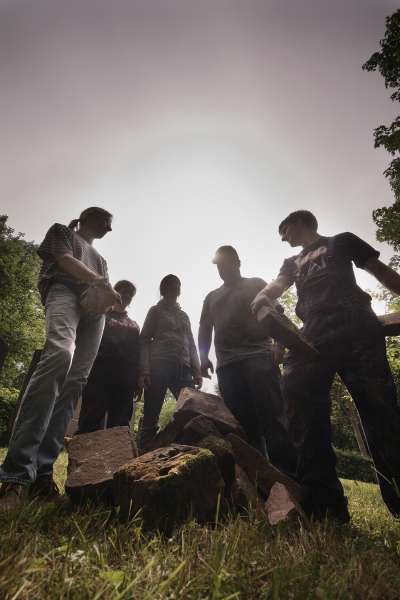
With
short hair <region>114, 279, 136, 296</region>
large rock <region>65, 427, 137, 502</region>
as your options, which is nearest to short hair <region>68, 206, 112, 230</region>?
short hair <region>114, 279, 136, 296</region>

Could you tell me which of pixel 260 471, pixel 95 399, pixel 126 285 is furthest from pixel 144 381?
pixel 260 471

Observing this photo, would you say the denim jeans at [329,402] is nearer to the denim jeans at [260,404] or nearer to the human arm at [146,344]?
the denim jeans at [260,404]

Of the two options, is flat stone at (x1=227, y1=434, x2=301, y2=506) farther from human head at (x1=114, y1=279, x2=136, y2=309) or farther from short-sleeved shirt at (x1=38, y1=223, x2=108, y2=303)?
human head at (x1=114, y1=279, x2=136, y2=309)

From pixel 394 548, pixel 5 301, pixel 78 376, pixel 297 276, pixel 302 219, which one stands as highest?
pixel 5 301

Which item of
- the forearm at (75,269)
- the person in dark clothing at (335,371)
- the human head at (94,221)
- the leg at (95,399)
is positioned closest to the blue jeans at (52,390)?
the forearm at (75,269)

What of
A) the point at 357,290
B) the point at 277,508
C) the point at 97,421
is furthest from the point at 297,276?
the point at 97,421

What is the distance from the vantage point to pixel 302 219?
319 cm

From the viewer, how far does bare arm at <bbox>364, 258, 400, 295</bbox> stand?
239 centimetres

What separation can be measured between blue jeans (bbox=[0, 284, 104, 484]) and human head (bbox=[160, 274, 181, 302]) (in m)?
2.48

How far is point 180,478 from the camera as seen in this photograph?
5.40ft

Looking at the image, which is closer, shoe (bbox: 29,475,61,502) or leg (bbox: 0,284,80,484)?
leg (bbox: 0,284,80,484)

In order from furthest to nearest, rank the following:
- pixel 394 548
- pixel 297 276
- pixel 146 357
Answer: pixel 146 357 → pixel 297 276 → pixel 394 548

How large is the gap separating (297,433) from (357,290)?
4.13 ft

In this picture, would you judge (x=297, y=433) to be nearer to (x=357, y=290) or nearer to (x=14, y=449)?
(x=357, y=290)
